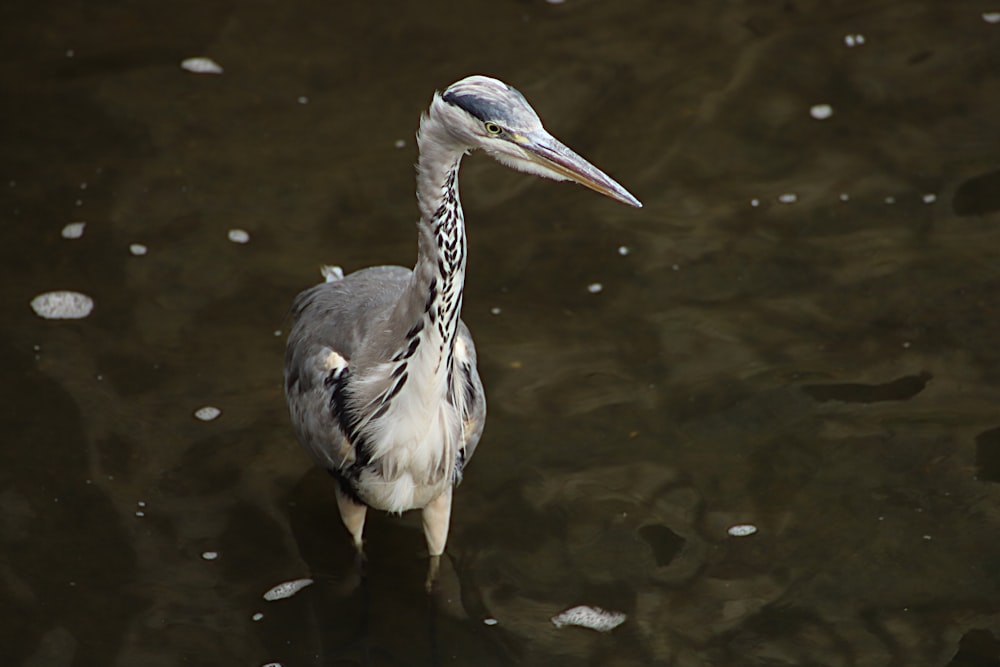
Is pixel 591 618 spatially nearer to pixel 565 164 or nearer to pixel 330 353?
pixel 330 353

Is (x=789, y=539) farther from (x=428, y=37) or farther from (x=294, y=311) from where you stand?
(x=428, y=37)

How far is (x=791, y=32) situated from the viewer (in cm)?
634

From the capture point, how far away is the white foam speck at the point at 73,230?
538 centimetres

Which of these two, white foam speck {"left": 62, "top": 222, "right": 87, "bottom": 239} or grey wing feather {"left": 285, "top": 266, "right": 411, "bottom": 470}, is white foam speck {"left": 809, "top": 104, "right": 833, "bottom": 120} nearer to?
grey wing feather {"left": 285, "top": 266, "right": 411, "bottom": 470}

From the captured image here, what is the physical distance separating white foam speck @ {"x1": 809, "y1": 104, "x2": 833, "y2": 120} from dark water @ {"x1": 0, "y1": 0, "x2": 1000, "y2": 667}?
5 centimetres

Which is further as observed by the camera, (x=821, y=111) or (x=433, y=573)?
(x=821, y=111)

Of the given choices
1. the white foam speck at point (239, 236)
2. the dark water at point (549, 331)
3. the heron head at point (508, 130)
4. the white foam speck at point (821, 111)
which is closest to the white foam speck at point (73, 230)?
the dark water at point (549, 331)

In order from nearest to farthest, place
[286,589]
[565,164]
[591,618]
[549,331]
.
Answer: [565,164], [591,618], [286,589], [549,331]

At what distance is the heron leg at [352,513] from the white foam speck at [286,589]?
0.76ft

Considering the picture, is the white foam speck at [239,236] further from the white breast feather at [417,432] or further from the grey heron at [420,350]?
the white breast feather at [417,432]

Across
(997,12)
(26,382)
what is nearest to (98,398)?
(26,382)

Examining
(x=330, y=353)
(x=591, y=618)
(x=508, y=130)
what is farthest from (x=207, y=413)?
(x=508, y=130)

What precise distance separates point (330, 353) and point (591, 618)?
4.03 feet

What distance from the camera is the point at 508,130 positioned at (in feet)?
10.3
